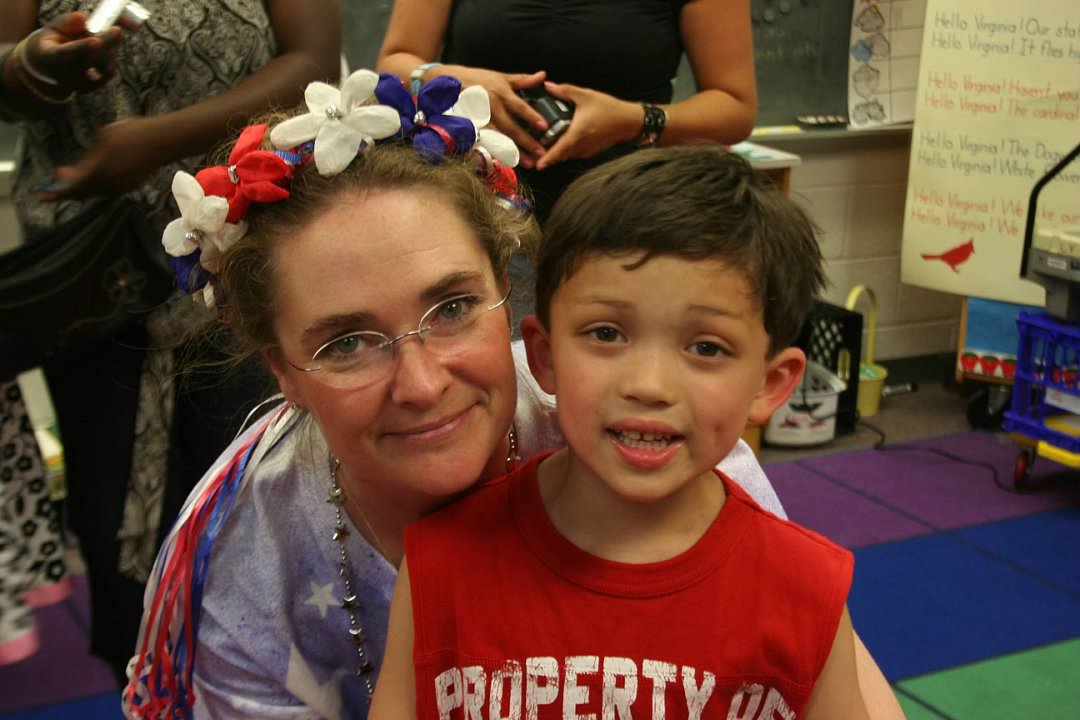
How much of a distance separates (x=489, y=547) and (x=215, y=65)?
0.92 metres

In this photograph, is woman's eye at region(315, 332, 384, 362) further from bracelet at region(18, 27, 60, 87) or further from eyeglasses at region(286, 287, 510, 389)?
bracelet at region(18, 27, 60, 87)

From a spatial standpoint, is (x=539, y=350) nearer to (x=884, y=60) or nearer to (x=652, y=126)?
(x=652, y=126)

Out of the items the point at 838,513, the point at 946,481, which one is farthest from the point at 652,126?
the point at 946,481

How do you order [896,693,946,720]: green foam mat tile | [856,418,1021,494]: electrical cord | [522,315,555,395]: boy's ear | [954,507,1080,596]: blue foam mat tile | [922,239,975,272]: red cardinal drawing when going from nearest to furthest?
1. [522,315,555,395]: boy's ear
2. [896,693,946,720]: green foam mat tile
3. [954,507,1080,596]: blue foam mat tile
4. [856,418,1021,494]: electrical cord
5. [922,239,975,272]: red cardinal drawing

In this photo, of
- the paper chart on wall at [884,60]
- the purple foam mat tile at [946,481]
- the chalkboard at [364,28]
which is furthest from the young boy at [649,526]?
the paper chart on wall at [884,60]

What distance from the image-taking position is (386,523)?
49.1 inches

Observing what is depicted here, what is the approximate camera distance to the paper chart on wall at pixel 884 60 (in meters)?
4.18

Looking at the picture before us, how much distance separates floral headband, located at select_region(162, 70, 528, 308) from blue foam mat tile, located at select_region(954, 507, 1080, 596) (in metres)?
2.37

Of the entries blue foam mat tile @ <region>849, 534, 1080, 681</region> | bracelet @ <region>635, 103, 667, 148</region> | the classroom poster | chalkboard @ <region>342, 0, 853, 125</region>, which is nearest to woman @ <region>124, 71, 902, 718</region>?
bracelet @ <region>635, 103, 667, 148</region>

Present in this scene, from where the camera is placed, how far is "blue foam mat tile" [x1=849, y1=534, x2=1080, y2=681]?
8.57ft

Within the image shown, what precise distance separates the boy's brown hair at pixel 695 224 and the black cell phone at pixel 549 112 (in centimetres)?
67

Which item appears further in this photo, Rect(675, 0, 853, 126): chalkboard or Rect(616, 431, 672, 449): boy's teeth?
Rect(675, 0, 853, 126): chalkboard

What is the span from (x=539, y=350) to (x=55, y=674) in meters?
2.04

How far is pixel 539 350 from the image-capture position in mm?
1039
